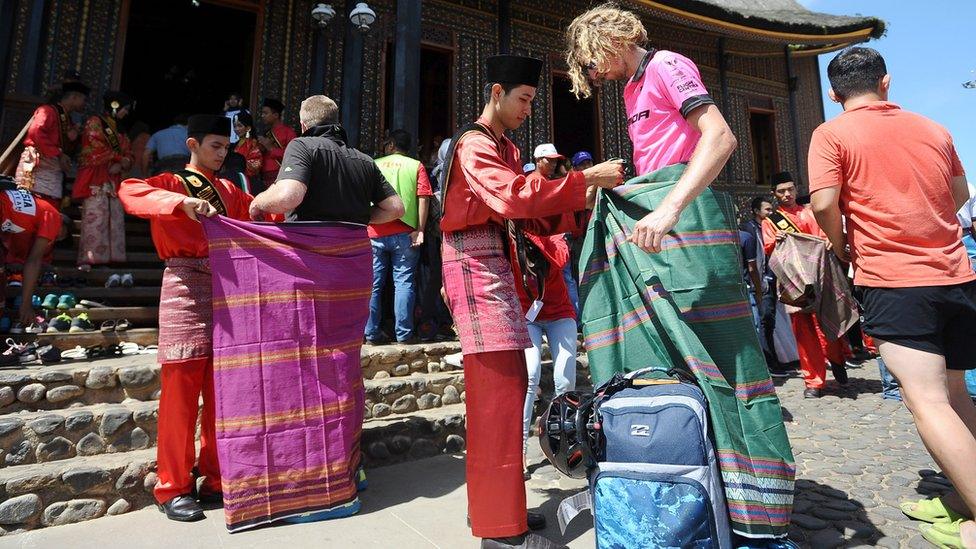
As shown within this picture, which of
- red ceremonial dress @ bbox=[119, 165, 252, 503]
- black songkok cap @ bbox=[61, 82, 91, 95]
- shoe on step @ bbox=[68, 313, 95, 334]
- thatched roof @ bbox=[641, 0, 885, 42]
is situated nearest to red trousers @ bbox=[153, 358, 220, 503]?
red ceremonial dress @ bbox=[119, 165, 252, 503]

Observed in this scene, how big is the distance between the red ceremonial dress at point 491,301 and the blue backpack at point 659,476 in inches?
19.8

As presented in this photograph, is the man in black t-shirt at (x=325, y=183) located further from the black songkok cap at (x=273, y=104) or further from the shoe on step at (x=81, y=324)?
the black songkok cap at (x=273, y=104)

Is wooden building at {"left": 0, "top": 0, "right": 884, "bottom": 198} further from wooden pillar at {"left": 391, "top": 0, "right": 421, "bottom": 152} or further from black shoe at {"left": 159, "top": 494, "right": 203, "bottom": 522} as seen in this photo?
black shoe at {"left": 159, "top": 494, "right": 203, "bottom": 522}

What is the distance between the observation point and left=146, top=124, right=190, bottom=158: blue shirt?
20.2 feet

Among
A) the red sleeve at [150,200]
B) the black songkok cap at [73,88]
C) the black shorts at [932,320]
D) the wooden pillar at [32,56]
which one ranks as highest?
the wooden pillar at [32,56]

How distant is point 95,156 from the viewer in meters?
5.23

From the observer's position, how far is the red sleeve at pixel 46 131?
4.84 metres

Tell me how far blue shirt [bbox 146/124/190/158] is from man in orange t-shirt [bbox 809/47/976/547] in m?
6.40

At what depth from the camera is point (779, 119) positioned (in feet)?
39.8

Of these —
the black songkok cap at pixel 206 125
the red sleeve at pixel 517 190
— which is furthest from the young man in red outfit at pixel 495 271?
→ the black songkok cap at pixel 206 125

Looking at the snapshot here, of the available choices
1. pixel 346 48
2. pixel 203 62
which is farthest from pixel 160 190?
pixel 203 62

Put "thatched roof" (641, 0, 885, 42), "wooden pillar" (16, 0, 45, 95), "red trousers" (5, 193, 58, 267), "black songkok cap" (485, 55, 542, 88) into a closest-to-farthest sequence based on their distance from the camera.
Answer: "black songkok cap" (485, 55, 542, 88) → "red trousers" (5, 193, 58, 267) → "wooden pillar" (16, 0, 45, 95) → "thatched roof" (641, 0, 885, 42)

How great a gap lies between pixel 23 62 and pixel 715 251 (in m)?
7.82

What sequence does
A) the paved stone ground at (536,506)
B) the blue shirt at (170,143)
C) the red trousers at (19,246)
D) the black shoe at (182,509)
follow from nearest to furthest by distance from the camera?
the paved stone ground at (536,506) < the black shoe at (182,509) < the red trousers at (19,246) < the blue shirt at (170,143)
